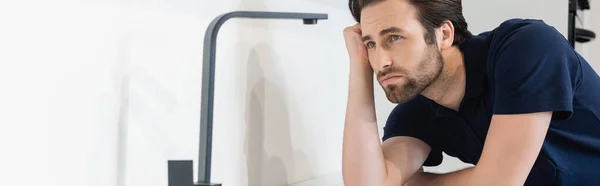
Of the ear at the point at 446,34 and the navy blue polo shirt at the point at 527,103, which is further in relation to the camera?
the ear at the point at 446,34

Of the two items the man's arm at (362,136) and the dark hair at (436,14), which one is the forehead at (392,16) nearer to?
the dark hair at (436,14)

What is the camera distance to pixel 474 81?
142 cm

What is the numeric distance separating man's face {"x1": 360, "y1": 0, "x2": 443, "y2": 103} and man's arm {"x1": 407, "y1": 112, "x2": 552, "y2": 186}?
170 mm

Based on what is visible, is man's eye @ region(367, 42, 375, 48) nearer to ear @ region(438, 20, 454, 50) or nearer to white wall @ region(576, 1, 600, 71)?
ear @ region(438, 20, 454, 50)

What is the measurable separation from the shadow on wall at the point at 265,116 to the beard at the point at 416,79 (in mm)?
319

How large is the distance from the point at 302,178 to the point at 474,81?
1.81 feet

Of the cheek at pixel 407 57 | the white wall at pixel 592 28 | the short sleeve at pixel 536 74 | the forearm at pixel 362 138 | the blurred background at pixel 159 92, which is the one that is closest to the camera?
the blurred background at pixel 159 92

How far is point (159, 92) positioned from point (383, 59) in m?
0.44

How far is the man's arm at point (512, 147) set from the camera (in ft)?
4.14

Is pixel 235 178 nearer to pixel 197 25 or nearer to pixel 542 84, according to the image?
pixel 197 25

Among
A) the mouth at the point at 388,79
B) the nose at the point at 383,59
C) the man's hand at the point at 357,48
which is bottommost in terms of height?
the mouth at the point at 388,79

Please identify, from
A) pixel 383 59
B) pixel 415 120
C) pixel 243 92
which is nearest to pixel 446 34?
pixel 383 59

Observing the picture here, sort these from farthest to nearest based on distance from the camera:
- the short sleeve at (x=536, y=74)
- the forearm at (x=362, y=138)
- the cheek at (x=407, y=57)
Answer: the forearm at (x=362, y=138)
the cheek at (x=407, y=57)
the short sleeve at (x=536, y=74)

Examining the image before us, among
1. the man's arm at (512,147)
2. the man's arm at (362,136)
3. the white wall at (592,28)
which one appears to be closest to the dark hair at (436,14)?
the man's arm at (362,136)
